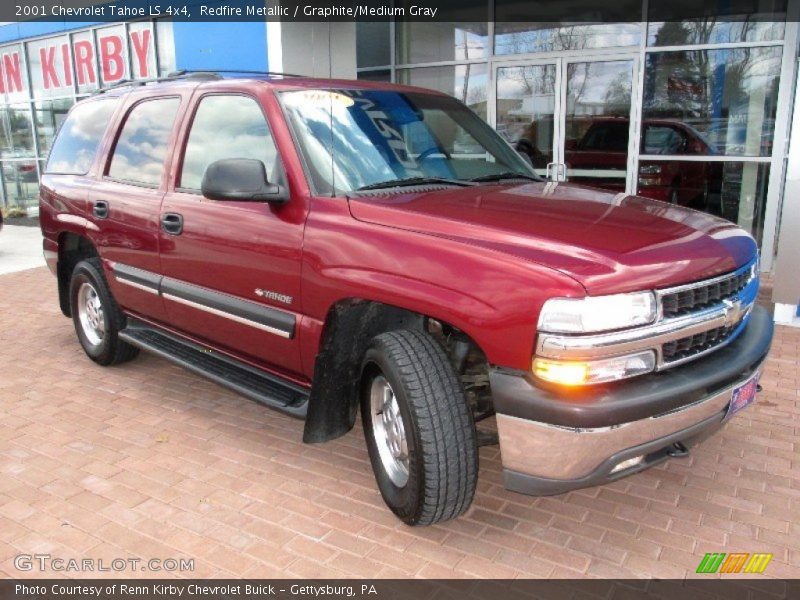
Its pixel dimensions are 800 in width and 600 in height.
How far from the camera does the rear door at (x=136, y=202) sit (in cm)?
426

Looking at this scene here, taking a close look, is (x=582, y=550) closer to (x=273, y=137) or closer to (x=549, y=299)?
(x=549, y=299)

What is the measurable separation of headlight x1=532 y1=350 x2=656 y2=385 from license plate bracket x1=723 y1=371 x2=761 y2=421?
2.08 ft

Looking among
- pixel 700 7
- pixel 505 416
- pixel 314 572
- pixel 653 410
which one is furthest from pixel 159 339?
pixel 700 7

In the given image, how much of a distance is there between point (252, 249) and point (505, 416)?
168 centimetres

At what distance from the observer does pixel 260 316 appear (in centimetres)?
353

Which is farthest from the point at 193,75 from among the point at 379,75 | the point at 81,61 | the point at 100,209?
the point at 81,61

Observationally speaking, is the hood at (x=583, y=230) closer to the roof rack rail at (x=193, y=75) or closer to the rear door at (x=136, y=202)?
the roof rack rail at (x=193, y=75)

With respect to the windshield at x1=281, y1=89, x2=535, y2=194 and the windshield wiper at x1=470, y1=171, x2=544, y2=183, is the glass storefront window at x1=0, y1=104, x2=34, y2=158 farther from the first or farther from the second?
the windshield wiper at x1=470, y1=171, x2=544, y2=183

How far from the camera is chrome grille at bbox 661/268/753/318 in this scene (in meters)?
2.57

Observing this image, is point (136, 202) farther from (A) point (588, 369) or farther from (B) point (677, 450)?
(B) point (677, 450)

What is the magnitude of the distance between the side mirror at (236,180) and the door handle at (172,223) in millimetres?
837


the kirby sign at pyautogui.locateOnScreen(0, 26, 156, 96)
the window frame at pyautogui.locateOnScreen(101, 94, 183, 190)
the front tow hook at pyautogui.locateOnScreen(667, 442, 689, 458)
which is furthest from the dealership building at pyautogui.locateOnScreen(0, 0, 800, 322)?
the front tow hook at pyautogui.locateOnScreen(667, 442, 689, 458)

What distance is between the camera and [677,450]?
271cm

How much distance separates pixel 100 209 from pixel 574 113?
22.1 ft
